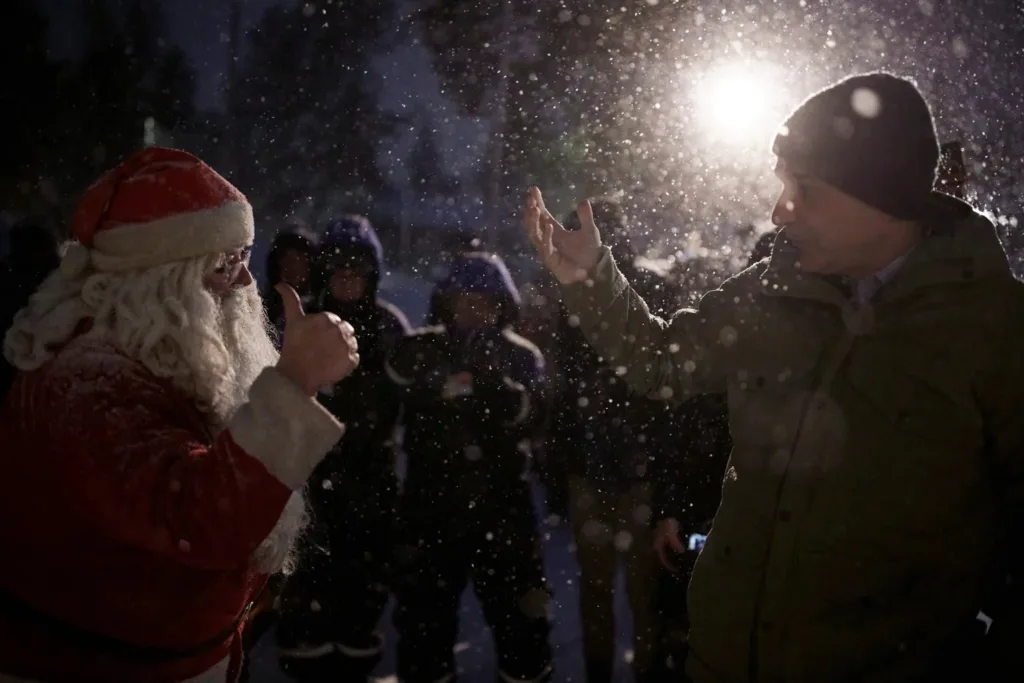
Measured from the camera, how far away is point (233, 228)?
6.00 ft

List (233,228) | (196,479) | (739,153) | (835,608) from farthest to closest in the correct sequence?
(739,153) < (233,228) < (835,608) < (196,479)

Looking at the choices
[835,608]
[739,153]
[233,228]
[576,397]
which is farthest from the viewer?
[739,153]

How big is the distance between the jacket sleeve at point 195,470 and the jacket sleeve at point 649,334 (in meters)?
0.79

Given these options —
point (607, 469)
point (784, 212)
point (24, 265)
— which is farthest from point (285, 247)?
point (784, 212)

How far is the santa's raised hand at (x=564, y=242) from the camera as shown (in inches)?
79.4

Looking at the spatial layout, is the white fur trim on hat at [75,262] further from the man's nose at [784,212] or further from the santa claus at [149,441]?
the man's nose at [784,212]

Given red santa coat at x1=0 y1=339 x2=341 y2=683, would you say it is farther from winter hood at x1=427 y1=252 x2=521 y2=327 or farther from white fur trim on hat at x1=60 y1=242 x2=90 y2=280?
winter hood at x1=427 y1=252 x2=521 y2=327

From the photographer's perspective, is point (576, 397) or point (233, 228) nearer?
point (233, 228)

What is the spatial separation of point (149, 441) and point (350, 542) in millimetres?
2513

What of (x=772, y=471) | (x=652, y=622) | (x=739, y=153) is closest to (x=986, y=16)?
(x=739, y=153)

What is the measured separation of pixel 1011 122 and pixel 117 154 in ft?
46.9

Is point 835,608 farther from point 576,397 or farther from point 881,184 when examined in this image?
→ point 576,397

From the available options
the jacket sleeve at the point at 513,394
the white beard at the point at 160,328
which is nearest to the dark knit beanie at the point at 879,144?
the white beard at the point at 160,328

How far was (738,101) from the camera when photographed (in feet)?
39.2
